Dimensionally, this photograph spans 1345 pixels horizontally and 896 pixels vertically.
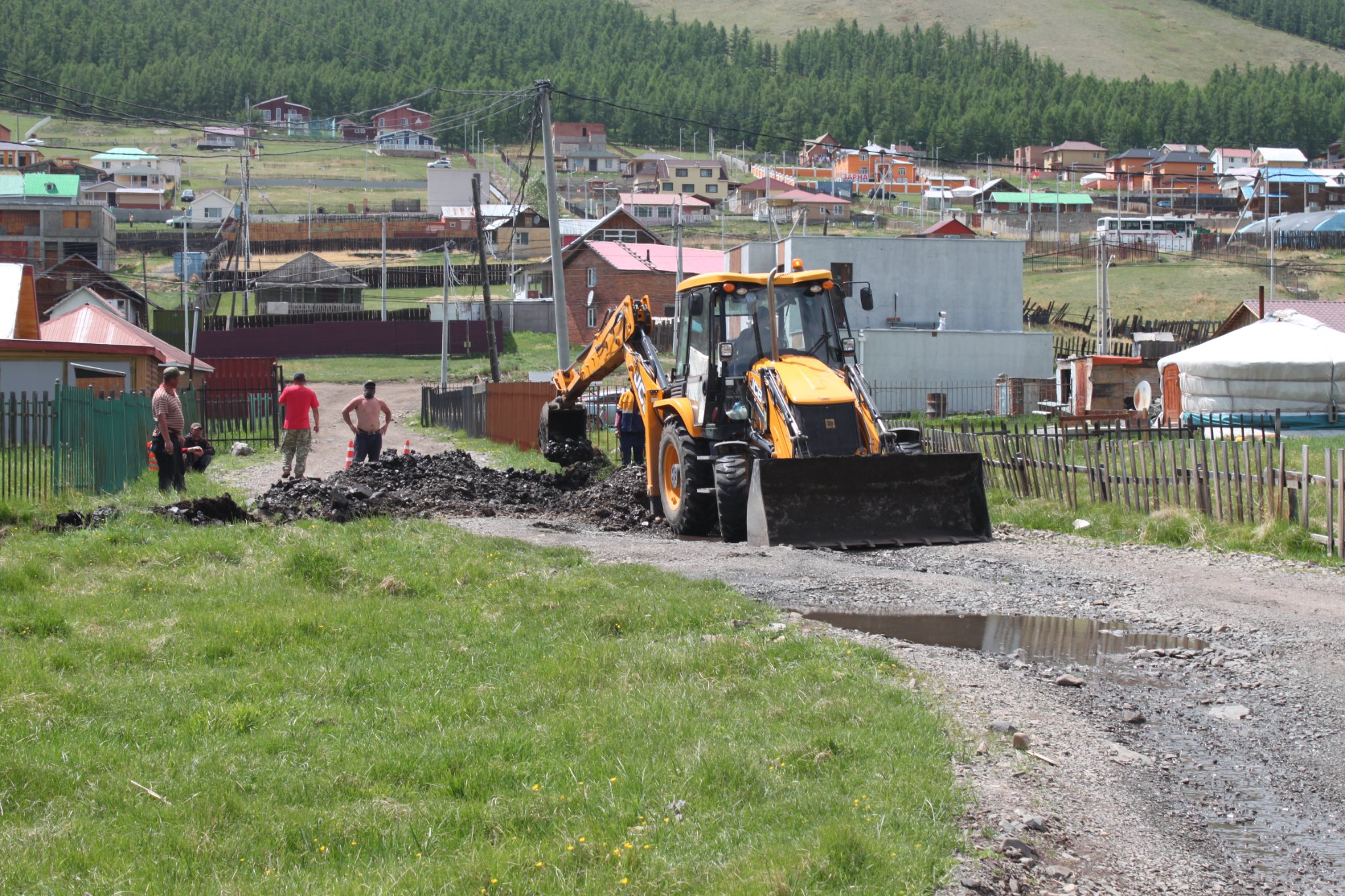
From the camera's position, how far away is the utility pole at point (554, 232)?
987 inches

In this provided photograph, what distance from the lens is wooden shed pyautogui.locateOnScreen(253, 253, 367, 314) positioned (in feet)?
252

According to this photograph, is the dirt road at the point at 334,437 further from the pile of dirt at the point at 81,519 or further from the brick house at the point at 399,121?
the brick house at the point at 399,121

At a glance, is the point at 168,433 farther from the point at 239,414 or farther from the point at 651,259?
the point at 651,259

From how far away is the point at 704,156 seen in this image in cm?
17188

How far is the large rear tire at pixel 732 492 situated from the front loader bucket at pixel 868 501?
308 millimetres

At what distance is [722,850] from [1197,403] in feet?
104

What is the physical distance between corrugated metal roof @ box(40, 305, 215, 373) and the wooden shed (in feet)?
112

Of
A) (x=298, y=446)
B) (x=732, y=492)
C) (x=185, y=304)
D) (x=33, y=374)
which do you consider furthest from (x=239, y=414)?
(x=185, y=304)

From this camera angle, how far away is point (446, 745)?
639 cm

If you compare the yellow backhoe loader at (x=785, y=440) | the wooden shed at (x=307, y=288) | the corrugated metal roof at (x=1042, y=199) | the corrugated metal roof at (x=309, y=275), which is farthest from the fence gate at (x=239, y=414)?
the corrugated metal roof at (x=1042, y=199)

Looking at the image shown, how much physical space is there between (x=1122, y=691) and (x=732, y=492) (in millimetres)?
6655

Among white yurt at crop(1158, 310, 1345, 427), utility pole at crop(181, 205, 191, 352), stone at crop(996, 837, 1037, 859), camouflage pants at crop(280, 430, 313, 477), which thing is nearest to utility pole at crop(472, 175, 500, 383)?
utility pole at crop(181, 205, 191, 352)

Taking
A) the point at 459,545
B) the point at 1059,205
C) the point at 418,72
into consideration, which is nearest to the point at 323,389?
the point at 459,545

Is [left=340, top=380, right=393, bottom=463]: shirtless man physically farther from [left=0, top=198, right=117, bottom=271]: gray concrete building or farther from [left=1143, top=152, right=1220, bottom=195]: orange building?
[left=1143, top=152, right=1220, bottom=195]: orange building
